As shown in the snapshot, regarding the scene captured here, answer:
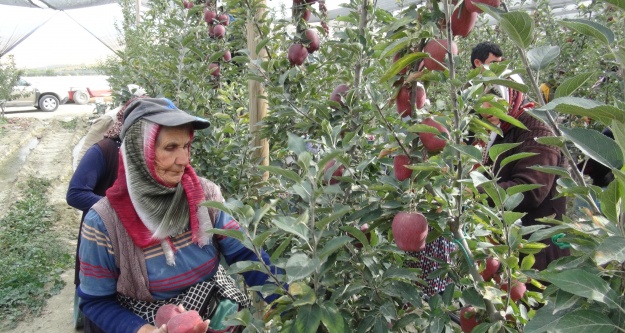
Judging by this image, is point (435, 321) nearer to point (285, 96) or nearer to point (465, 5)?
point (465, 5)

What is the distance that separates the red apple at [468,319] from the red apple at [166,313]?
674 mm

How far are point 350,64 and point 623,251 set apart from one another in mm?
1224

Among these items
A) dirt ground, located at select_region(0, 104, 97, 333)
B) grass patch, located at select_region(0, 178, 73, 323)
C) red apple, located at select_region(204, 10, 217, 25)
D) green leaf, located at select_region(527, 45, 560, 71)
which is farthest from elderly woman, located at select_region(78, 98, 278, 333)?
grass patch, located at select_region(0, 178, 73, 323)

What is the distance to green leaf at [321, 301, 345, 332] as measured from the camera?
0.86 metres

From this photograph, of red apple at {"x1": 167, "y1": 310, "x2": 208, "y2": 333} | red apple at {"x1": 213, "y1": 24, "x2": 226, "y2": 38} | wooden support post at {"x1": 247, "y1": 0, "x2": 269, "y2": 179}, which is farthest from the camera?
red apple at {"x1": 213, "y1": 24, "x2": 226, "y2": 38}

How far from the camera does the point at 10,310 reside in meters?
3.44

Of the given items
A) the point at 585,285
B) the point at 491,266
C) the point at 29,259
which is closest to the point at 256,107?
the point at 491,266

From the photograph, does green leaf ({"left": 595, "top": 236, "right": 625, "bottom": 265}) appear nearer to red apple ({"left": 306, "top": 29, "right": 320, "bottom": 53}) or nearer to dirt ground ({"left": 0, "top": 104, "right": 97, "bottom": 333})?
red apple ({"left": 306, "top": 29, "right": 320, "bottom": 53})

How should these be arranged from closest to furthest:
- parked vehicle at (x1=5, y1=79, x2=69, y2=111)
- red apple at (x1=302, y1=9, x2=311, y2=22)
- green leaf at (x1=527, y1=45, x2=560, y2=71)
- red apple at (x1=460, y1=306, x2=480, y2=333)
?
green leaf at (x1=527, y1=45, x2=560, y2=71)
red apple at (x1=460, y1=306, x2=480, y2=333)
red apple at (x1=302, y1=9, x2=311, y2=22)
parked vehicle at (x1=5, y1=79, x2=69, y2=111)

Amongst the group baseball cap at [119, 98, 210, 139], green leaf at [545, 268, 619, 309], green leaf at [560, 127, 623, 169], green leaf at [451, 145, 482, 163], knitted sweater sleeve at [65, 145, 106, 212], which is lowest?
knitted sweater sleeve at [65, 145, 106, 212]

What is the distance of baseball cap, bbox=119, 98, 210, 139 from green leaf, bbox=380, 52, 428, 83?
0.56m

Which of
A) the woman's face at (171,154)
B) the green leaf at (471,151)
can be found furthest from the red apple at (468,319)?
the woman's face at (171,154)

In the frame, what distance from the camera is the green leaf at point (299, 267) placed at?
78 centimetres

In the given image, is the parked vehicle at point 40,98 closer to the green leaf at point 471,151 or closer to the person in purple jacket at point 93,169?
the person in purple jacket at point 93,169
